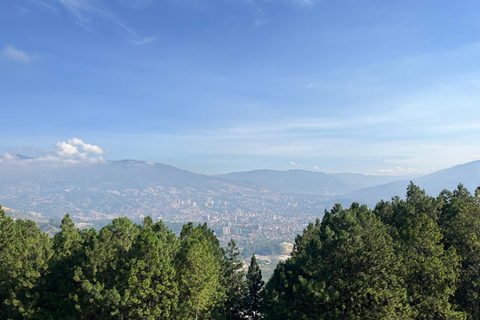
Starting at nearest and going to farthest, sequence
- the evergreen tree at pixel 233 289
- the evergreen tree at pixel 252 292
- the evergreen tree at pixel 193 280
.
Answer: the evergreen tree at pixel 193 280 < the evergreen tree at pixel 233 289 < the evergreen tree at pixel 252 292

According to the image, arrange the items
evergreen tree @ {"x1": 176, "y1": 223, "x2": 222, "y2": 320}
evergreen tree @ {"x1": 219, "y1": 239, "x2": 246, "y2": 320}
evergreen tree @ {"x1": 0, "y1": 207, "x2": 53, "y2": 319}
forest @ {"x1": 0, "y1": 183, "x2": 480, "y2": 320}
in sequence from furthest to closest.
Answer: evergreen tree @ {"x1": 219, "y1": 239, "x2": 246, "y2": 320}, evergreen tree @ {"x1": 0, "y1": 207, "x2": 53, "y2": 319}, evergreen tree @ {"x1": 176, "y1": 223, "x2": 222, "y2": 320}, forest @ {"x1": 0, "y1": 183, "x2": 480, "y2": 320}

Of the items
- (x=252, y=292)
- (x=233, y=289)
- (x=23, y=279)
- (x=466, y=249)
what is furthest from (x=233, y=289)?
(x=466, y=249)

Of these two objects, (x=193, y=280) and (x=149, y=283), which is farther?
(x=193, y=280)

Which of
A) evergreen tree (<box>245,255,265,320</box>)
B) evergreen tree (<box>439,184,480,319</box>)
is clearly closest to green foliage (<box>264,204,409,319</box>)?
evergreen tree (<box>439,184,480,319</box>)

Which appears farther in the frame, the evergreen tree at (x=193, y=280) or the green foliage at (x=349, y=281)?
the evergreen tree at (x=193, y=280)

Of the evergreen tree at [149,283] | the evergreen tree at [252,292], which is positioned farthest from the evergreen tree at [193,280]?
the evergreen tree at [252,292]

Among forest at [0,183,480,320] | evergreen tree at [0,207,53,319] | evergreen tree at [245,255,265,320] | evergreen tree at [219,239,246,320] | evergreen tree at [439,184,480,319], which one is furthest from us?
evergreen tree at [245,255,265,320]

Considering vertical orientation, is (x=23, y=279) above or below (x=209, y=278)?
above

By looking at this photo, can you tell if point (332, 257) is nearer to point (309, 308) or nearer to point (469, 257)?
point (309, 308)

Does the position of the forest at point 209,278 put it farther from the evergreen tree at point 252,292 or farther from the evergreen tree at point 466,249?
the evergreen tree at point 252,292

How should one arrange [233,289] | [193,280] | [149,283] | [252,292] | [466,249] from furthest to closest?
1. [252,292]
2. [233,289]
3. [466,249]
4. [193,280]
5. [149,283]

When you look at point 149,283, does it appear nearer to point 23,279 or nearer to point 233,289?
point 23,279

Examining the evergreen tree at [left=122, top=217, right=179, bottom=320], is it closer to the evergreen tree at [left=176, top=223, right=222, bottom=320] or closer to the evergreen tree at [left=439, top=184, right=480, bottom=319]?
the evergreen tree at [left=176, top=223, right=222, bottom=320]

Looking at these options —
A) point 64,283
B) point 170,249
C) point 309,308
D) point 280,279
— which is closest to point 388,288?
point 309,308
